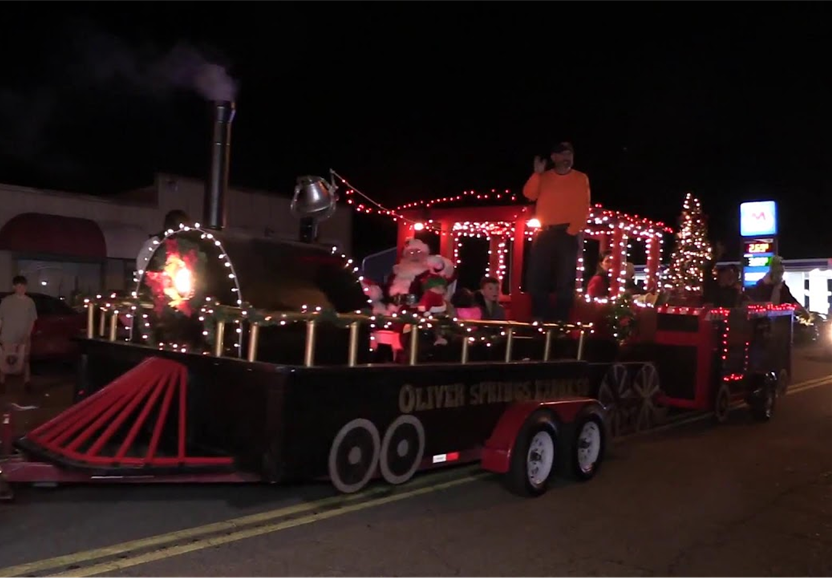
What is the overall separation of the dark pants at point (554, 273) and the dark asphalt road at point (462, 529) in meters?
1.69

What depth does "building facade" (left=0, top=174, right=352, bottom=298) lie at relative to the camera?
1855cm

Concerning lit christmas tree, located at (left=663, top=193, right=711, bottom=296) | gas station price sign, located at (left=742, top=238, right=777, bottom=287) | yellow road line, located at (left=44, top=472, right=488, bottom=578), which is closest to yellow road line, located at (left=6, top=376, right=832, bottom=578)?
yellow road line, located at (left=44, top=472, right=488, bottom=578)

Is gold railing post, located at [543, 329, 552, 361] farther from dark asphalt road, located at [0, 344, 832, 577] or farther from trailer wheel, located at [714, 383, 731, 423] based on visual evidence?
trailer wheel, located at [714, 383, 731, 423]

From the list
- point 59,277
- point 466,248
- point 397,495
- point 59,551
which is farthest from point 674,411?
point 59,277

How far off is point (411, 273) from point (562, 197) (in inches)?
69.0

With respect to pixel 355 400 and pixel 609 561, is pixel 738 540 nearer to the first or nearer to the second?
pixel 609 561

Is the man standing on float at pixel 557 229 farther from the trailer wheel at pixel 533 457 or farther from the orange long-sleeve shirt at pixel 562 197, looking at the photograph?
the trailer wheel at pixel 533 457

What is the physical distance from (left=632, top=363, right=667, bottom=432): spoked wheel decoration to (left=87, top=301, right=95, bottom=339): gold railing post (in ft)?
18.6

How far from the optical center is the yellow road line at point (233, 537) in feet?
15.7

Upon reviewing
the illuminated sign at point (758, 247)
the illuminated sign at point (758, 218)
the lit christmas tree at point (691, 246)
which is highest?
the illuminated sign at point (758, 218)

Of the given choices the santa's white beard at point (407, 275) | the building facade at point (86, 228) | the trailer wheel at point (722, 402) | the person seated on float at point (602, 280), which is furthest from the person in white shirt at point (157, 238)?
the building facade at point (86, 228)

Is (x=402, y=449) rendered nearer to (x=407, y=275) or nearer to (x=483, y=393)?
(x=483, y=393)

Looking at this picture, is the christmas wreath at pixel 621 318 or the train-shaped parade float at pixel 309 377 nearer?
the train-shaped parade float at pixel 309 377

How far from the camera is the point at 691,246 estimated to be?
21.1 metres
